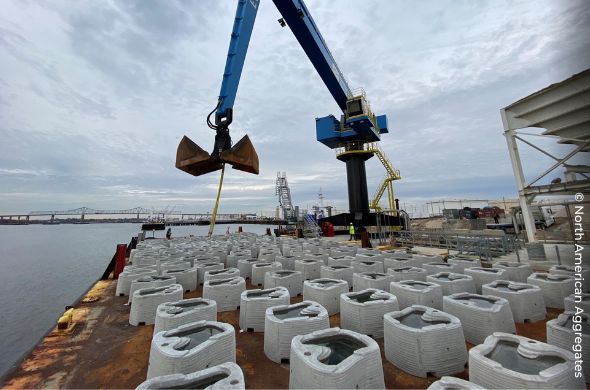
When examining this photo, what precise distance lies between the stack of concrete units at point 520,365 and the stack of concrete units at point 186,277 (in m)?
7.37

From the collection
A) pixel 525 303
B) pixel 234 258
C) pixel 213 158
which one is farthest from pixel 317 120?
pixel 525 303

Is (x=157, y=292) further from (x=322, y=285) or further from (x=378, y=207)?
(x=378, y=207)

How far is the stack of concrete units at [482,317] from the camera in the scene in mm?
4223

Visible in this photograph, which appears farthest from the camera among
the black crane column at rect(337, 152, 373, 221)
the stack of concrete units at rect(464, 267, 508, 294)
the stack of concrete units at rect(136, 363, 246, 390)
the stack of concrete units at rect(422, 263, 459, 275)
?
the black crane column at rect(337, 152, 373, 221)

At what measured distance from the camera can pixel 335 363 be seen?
2.97 metres

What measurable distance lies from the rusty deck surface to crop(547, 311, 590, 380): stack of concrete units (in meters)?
1.15

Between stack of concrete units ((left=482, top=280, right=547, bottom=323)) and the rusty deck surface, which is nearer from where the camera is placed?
the rusty deck surface

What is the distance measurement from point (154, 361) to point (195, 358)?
541 millimetres

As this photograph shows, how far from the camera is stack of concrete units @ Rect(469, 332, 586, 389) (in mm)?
2369

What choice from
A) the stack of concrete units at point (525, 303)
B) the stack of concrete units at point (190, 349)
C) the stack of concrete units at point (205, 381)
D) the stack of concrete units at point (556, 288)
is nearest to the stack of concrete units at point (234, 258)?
the stack of concrete units at point (190, 349)

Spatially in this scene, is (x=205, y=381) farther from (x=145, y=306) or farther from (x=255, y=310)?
(x=145, y=306)

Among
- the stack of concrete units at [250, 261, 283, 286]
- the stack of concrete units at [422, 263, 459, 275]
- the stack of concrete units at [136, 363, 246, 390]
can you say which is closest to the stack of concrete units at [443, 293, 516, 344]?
the stack of concrete units at [422, 263, 459, 275]

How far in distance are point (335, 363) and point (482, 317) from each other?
2.98m

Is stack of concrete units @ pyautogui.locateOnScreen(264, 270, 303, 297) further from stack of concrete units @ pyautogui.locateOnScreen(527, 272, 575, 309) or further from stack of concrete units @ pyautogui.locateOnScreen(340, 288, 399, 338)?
stack of concrete units @ pyautogui.locateOnScreen(527, 272, 575, 309)
